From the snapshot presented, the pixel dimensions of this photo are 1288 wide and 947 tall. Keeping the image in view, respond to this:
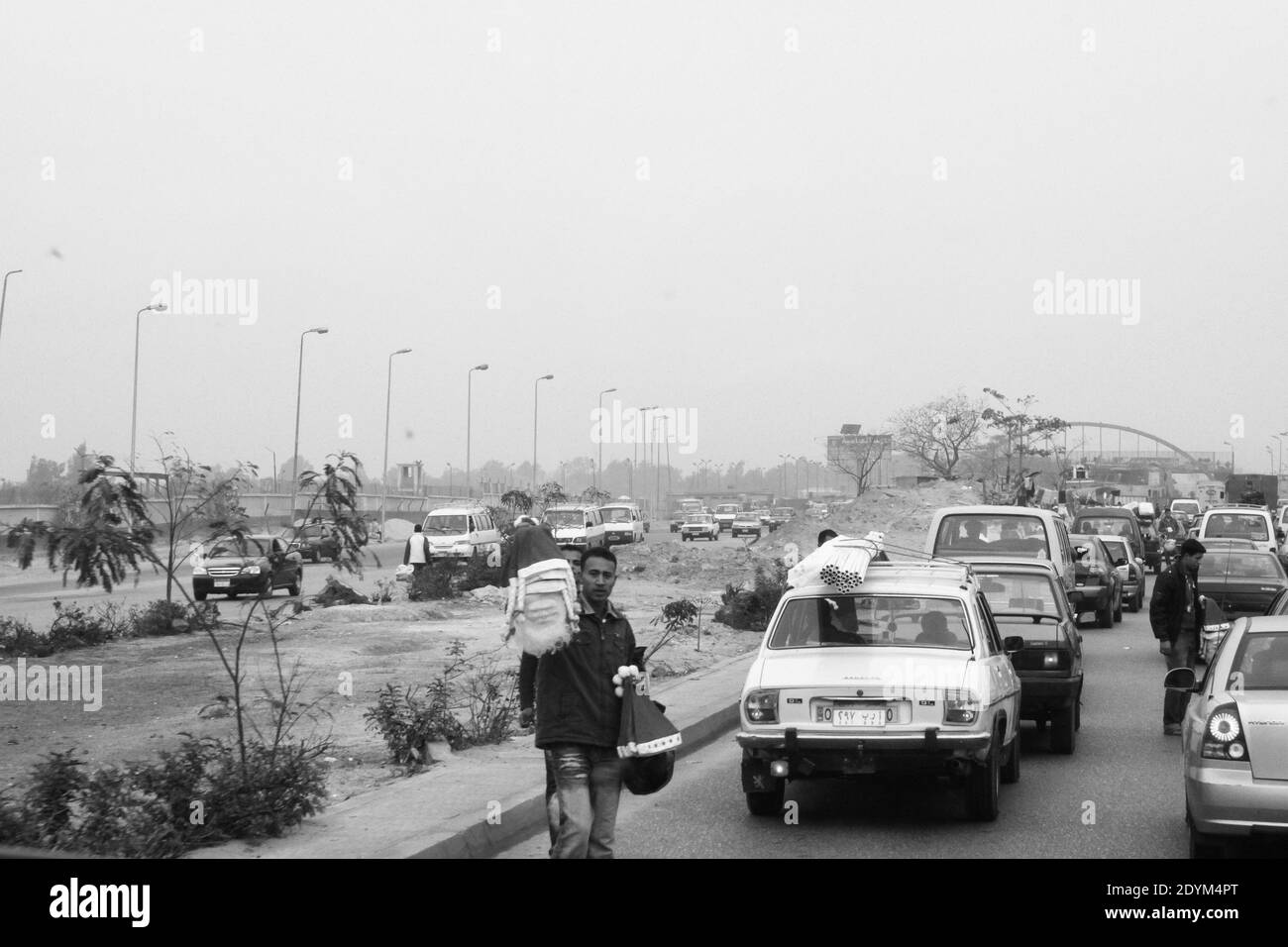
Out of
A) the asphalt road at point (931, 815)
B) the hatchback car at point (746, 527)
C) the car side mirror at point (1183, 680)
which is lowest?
the hatchback car at point (746, 527)

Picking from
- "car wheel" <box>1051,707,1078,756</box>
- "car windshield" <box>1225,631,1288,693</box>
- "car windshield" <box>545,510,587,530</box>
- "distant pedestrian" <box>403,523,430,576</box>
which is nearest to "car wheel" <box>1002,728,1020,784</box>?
"car wheel" <box>1051,707,1078,756</box>

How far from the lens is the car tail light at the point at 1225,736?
709cm

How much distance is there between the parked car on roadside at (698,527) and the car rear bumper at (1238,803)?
61989 mm

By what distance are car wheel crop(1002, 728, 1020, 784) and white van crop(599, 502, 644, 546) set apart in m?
45.3

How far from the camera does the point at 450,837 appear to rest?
7797 millimetres

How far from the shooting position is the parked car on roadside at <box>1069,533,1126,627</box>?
2494 centimetres

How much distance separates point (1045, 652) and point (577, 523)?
3765cm

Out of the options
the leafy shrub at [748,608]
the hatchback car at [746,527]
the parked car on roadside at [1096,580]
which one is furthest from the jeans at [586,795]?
the hatchback car at [746,527]

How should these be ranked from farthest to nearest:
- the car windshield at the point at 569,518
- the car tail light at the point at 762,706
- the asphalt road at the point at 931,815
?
the car windshield at the point at 569,518 → the car tail light at the point at 762,706 → the asphalt road at the point at 931,815

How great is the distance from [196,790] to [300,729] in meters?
5.22

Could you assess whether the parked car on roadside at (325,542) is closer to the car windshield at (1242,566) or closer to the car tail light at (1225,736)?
the car tail light at (1225,736)

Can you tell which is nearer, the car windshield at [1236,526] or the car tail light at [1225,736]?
the car tail light at [1225,736]
